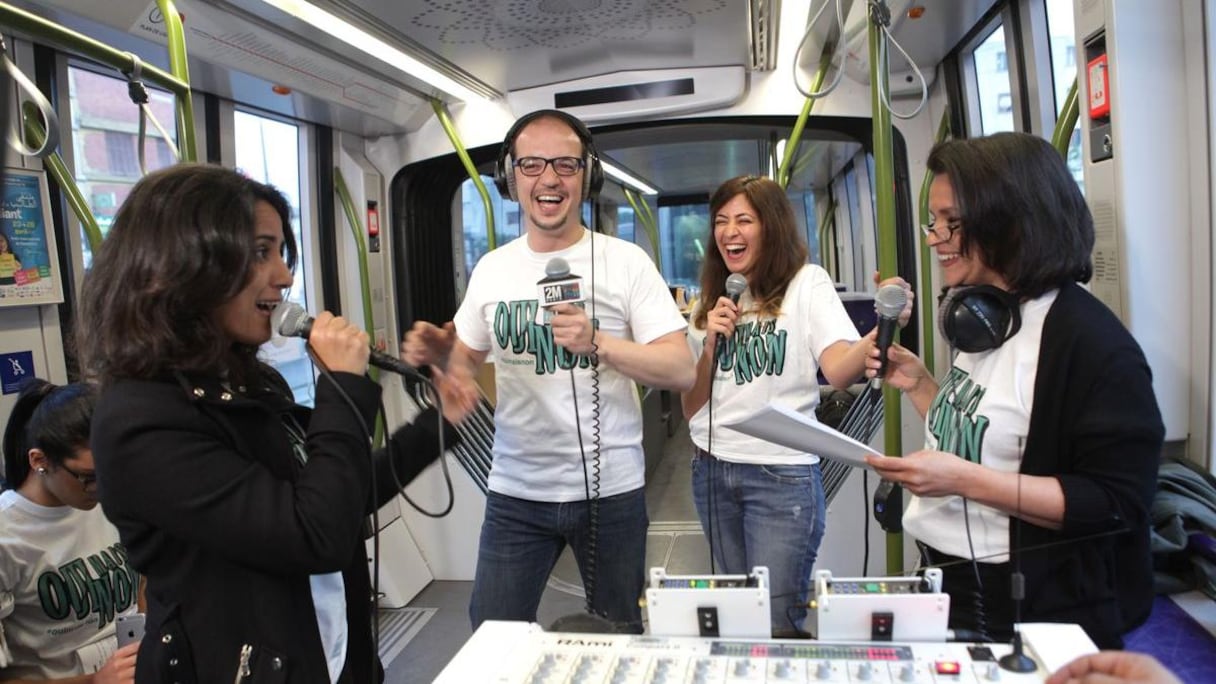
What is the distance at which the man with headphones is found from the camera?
185 centimetres

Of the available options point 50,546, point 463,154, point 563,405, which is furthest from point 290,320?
point 463,154

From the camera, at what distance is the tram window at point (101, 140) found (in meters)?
2.54

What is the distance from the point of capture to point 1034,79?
8.49 feet

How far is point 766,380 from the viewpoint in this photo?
2.12 meters

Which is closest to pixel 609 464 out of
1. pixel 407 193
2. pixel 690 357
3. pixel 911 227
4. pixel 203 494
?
pixel 690 357

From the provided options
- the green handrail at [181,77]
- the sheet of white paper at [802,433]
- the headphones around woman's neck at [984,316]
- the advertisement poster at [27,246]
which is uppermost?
the green handrail at [181,77]

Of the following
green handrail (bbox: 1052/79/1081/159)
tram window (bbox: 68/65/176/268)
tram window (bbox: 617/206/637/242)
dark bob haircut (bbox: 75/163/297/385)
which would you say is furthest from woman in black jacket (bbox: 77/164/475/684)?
tram window (bbox: 617/206/637/242)

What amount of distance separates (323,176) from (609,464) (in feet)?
8.88

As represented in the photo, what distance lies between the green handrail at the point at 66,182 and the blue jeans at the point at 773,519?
5.82ft

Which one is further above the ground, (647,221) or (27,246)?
(647,221)

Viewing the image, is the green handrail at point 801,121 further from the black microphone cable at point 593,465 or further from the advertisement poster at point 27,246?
the advertisement poster at point 27,246

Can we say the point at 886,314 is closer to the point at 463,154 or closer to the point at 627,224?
the point at 463,154

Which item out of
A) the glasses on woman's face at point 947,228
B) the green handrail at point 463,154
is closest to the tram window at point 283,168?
the green handrail at point 463,154

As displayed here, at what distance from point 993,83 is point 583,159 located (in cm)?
203
